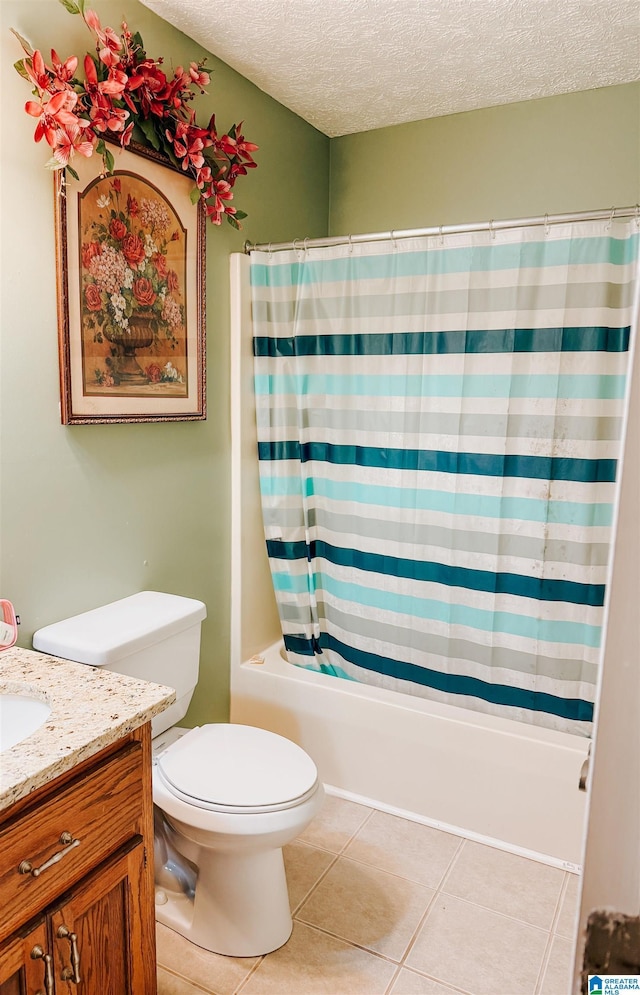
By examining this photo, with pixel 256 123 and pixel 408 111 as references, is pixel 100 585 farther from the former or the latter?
pixel 408 111

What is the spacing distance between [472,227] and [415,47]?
0.61m

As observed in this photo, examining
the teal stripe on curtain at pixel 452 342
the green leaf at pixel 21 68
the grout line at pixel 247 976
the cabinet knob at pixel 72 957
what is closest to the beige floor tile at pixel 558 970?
the grout line at pixel 247 976

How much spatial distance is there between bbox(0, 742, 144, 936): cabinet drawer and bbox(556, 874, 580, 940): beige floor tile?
121 centimetres

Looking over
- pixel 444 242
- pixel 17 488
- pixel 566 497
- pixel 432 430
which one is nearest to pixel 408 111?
pixel 444 242

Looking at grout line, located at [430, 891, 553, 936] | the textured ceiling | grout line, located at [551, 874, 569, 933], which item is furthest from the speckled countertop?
the textured ceiling

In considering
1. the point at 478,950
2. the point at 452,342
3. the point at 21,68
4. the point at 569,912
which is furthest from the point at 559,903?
the point at 21,68

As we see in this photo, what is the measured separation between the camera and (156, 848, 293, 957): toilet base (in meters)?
1.67

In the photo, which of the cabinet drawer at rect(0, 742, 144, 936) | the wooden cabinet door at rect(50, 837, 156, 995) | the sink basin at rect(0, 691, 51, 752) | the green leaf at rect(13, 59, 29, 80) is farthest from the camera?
the green leaf at rect(13, 59, 29, 80)

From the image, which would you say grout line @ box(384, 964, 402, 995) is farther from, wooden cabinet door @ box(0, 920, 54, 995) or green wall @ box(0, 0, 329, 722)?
green wall @ box(0, 0, 329, 722)

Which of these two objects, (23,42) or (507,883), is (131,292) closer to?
(23,42)

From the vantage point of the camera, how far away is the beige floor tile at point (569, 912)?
5.75ft

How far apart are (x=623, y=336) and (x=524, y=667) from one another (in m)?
1.04

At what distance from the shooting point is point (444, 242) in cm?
203

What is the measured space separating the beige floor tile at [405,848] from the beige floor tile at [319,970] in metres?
0.33
